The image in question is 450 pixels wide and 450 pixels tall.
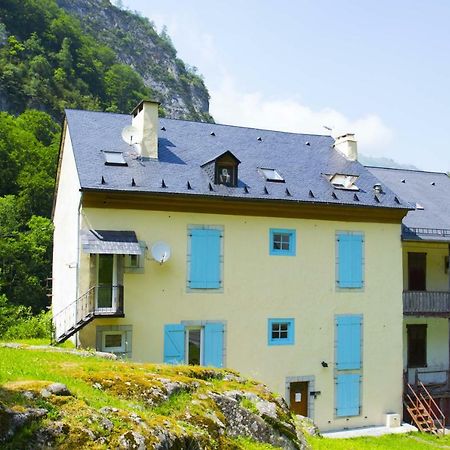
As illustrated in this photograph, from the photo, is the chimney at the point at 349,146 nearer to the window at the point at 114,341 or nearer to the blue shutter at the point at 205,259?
the blue shutter at the point at 205,259

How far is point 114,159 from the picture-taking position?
18.8 metres

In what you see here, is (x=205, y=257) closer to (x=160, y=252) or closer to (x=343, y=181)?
(x=160, y=252)

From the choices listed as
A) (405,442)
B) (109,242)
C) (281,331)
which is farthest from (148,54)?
(405,442)

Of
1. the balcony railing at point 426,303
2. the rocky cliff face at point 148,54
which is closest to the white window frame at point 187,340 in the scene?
the balcony railing at point 426,303

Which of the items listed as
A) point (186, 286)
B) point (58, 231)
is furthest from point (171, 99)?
point (186, 286)

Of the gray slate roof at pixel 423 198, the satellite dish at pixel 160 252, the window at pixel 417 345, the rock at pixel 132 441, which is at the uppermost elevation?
the gray slate roof at pixel 423 198

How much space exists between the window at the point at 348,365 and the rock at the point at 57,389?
14.9 metres

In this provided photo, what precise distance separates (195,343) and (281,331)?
10.5ft

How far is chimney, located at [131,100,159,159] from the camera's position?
1952cm

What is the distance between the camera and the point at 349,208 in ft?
67.5

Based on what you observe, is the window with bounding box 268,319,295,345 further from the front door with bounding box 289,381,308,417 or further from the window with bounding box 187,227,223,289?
the window with bounding box 187,227,223,289

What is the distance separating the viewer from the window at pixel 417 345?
2333cm

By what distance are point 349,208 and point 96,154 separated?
369 inches

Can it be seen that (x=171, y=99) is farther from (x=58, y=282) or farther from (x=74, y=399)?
(x=74, y=399)
